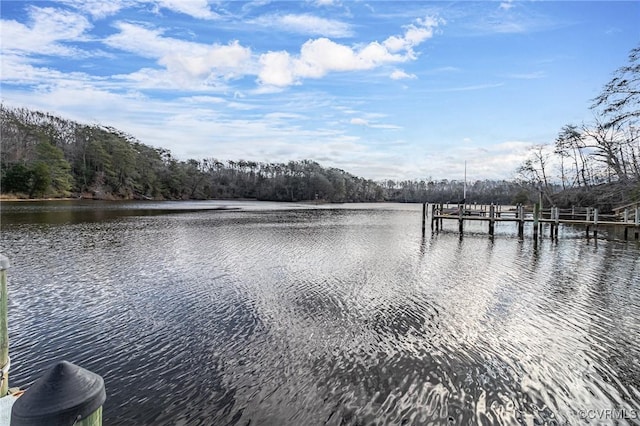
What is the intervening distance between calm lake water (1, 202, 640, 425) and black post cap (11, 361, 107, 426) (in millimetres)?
2757

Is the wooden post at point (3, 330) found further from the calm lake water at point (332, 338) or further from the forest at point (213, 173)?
the forest at point (213, 173)

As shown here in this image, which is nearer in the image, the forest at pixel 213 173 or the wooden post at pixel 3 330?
the wooden post at pixel 3 330

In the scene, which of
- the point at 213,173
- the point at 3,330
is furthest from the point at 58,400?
the point at 213,173

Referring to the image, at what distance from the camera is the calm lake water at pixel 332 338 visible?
4.18m

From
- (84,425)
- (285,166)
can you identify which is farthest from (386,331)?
(285,166)

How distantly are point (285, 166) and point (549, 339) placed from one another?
327ft

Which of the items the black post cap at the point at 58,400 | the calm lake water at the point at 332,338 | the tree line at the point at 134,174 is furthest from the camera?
the tree line at the point at 134,174

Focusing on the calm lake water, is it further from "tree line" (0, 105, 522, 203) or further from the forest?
"tree line" (0, 105, 522, 203)

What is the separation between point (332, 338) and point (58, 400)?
16.2ft

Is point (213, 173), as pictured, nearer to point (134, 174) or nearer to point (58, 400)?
point (134, 174)

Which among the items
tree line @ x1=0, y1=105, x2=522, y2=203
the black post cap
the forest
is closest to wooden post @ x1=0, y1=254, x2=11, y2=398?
the black post cap

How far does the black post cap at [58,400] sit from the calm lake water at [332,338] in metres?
2.76

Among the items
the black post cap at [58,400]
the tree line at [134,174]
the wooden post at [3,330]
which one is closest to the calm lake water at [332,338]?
the wooden post at [3,330]

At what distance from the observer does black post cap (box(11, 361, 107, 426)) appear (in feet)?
4.61
